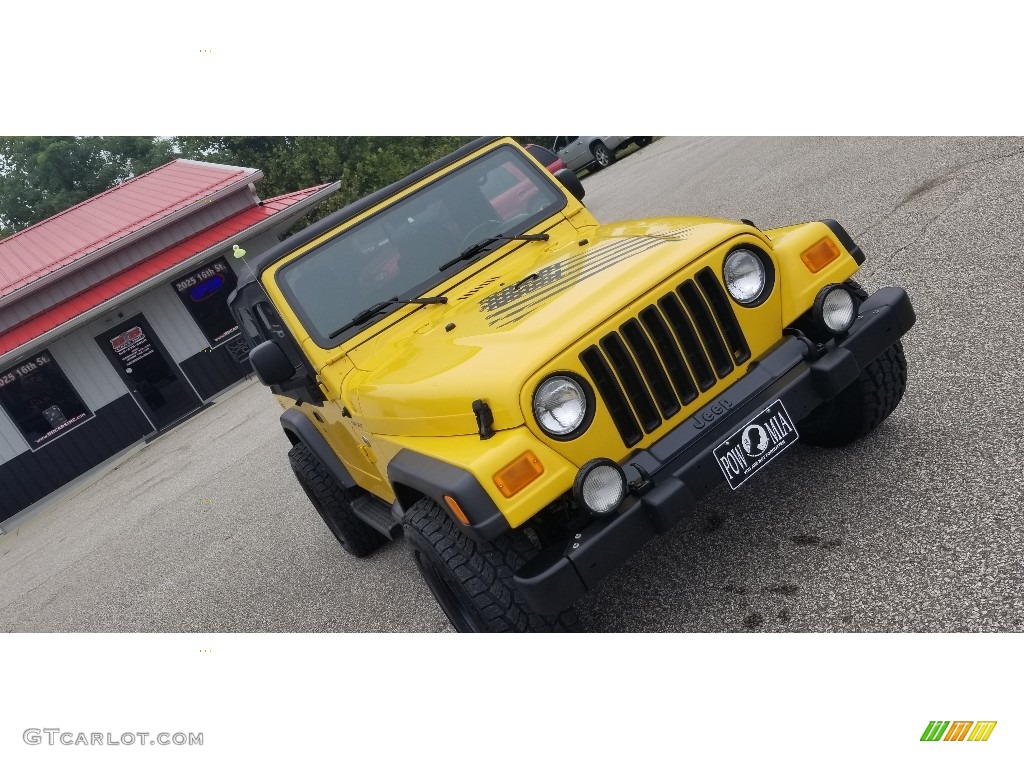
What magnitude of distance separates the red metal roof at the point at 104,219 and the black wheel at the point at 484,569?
45.4 ft

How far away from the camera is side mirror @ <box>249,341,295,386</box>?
399cm

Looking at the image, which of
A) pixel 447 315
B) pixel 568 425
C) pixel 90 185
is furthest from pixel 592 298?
pixel 90 185

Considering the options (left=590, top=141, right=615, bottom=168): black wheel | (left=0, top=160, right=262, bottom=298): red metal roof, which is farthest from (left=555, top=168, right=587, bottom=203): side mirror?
(left=590, top=141, right=615, bottom=168): black wheel

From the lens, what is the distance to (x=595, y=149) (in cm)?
2369

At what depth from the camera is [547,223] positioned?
4531mm

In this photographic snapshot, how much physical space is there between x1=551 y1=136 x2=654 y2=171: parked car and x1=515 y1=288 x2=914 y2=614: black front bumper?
66.3 feet

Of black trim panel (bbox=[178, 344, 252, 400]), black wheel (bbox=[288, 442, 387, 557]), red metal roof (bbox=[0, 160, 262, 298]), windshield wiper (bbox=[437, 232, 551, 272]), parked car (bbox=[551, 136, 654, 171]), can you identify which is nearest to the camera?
windshield wiper (bbox=[437, 232, 551, 272])

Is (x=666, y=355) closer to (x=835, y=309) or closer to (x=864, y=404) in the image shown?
(x=835, y=309)

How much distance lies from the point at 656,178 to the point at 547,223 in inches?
472

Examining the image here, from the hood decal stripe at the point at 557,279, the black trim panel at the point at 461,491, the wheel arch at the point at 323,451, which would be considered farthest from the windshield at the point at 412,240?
the black trim panel at the point at 461,491

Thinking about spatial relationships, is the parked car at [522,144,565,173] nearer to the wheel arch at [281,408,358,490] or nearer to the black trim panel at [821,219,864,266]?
the black trim panel at [821,219,864,266]

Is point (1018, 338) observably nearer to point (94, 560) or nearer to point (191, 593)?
point (191, 593)

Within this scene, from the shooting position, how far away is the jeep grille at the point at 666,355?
316cm
